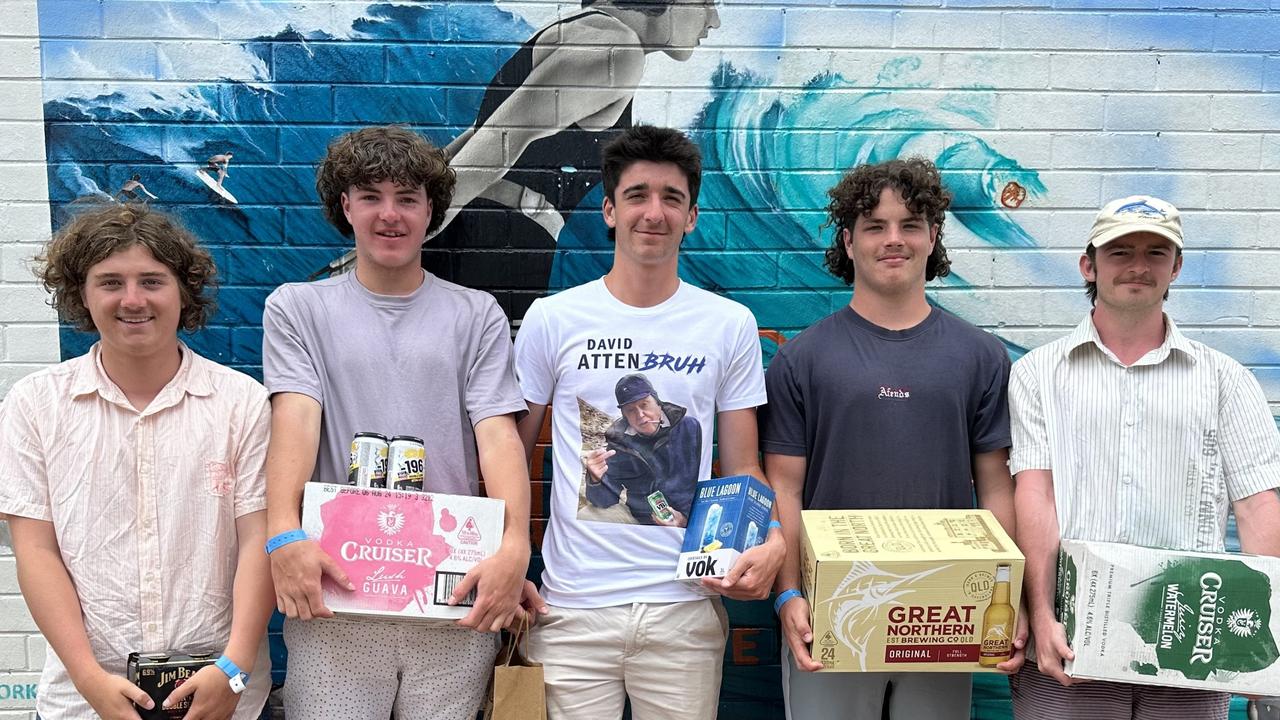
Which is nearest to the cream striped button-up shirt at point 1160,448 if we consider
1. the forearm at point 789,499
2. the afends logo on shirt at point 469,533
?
the forearm at point 789,499

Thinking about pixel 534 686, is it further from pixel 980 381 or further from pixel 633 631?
pixel 980 381

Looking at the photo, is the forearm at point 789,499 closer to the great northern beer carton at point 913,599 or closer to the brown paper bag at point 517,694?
the great northern beer carton at point 913,599

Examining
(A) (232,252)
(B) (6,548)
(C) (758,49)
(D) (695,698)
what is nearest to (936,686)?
(D) (695,698)

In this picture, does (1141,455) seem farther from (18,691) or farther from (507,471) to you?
(18,691)

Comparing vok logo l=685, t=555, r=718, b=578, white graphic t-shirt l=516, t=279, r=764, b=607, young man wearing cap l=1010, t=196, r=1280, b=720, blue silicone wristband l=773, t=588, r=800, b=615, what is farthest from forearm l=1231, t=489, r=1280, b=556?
vok logo l=685, t=555, r=718, b=578

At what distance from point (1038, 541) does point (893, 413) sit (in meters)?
0.53

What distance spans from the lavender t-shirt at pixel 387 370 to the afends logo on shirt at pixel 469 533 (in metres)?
0.23

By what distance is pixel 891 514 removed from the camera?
2.58 meters

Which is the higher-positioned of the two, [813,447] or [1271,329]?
[1271,329]

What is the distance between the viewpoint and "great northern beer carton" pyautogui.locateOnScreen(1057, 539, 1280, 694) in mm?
2307

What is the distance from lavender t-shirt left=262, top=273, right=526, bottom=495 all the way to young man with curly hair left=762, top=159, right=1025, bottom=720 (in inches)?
34.8

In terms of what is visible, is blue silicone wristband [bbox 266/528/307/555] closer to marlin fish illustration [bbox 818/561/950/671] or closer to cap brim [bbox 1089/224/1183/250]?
marlin fish illustration [bbox 818/561/950/671]

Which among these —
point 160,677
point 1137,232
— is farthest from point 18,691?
point 1137,232

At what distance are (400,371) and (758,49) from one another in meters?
1.78
